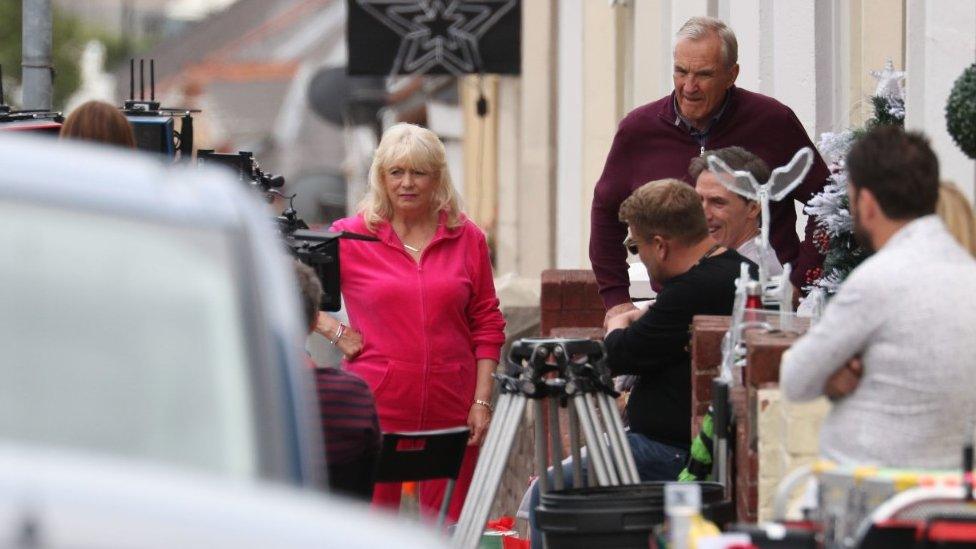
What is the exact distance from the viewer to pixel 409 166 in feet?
26.6

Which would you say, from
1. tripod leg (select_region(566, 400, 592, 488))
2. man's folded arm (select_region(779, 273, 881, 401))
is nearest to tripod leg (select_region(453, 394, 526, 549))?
tripod leg (select_region(566, 400, 592, 488))

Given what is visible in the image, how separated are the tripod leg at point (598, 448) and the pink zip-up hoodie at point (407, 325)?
1285 mm

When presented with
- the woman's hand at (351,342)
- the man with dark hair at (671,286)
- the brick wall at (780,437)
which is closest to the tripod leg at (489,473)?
the man with dark hair at (671,286)

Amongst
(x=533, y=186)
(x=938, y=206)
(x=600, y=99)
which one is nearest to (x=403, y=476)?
(x=938, y=206)

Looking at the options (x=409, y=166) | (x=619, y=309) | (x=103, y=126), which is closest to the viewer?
(x=103, y=126)

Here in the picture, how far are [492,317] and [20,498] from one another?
5386mm

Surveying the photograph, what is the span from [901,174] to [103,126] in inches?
92.7

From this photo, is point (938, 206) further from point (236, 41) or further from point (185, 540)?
point (236, 41)

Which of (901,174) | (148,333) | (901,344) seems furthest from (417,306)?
(148,333)

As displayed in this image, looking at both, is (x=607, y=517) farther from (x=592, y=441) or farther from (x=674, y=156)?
(x=674, y=156)

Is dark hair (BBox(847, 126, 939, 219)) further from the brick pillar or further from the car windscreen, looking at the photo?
the brick pillar

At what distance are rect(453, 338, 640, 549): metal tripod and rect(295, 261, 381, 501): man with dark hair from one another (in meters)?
0.86

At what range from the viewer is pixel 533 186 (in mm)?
22969

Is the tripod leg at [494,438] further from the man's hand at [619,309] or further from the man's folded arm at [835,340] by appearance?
the man's folded arm at [835,340]
